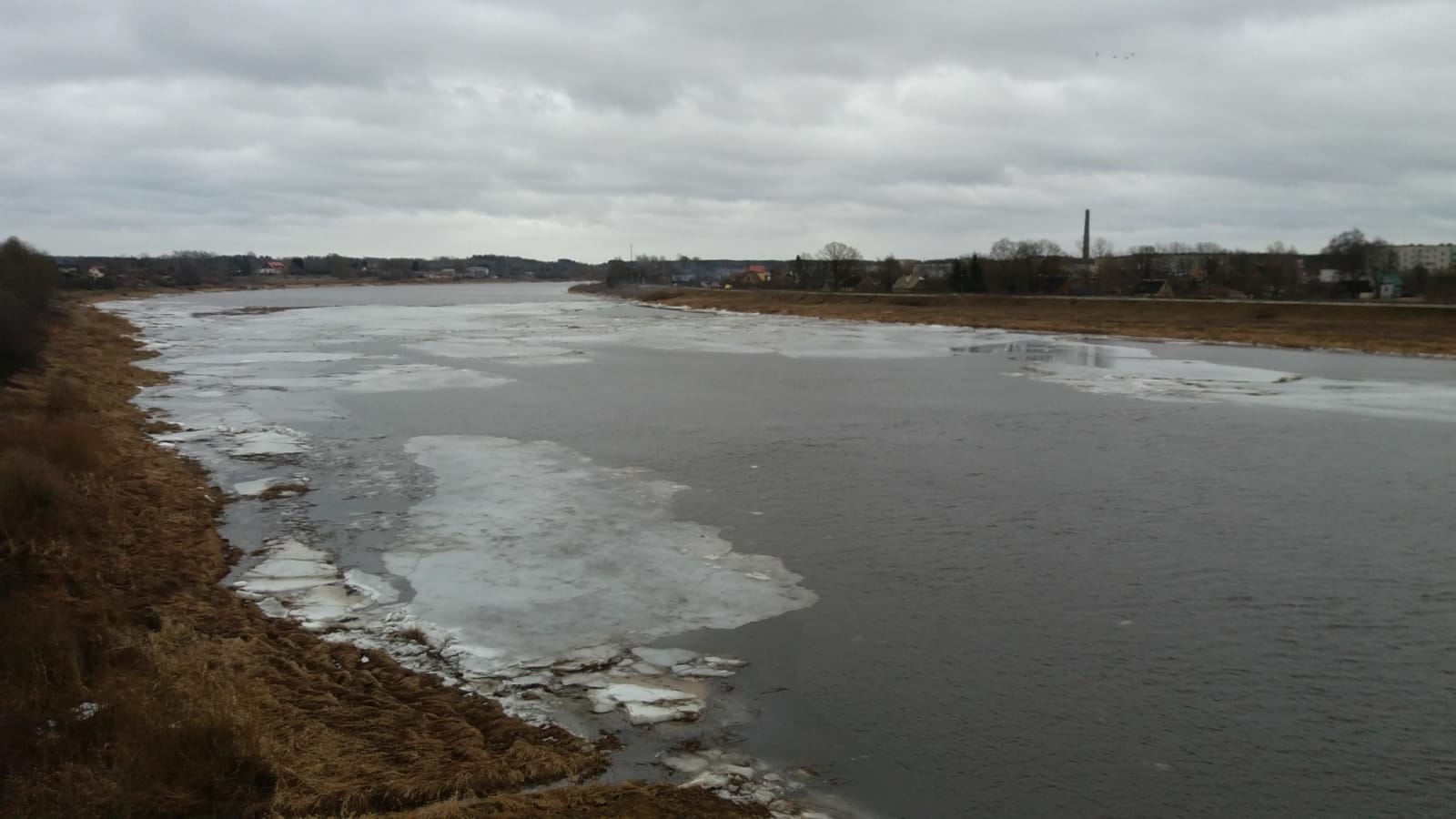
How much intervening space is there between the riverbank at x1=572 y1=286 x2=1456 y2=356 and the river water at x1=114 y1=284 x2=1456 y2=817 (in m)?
15.6

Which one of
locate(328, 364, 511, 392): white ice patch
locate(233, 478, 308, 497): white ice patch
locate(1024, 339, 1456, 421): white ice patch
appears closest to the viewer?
locate(233, 478, 308, 497): white ice patch

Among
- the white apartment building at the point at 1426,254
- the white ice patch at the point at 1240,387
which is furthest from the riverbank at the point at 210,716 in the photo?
the white apartment building at the point at 1426,254

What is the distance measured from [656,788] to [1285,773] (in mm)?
3112

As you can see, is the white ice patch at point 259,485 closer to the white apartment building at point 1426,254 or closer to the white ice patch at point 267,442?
the white ice patch at point 267,442

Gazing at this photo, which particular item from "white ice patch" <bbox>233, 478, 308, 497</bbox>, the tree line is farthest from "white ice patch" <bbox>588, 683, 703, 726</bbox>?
the tree line

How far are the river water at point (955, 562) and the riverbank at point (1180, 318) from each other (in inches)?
613

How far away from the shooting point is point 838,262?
3366 inches

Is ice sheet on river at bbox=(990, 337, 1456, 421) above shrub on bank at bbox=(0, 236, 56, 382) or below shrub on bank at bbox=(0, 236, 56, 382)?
below

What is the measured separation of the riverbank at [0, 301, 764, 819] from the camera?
14.5ft

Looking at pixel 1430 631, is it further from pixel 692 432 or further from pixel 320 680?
pixel 692 432

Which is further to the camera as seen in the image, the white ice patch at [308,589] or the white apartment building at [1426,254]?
the white apartment building at [1426,254]

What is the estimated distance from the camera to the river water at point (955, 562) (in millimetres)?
5191

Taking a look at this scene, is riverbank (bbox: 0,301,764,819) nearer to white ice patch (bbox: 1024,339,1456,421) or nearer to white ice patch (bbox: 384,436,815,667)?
white ice patch (bbox: 384,436,815,667)

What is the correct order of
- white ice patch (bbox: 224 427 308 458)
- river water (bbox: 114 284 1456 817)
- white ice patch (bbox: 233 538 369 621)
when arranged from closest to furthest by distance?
river water (bbox: 114 284 1456 817) → white ice patch (bbox: 233 538 369 621) → white ice patch (bbox: 224 427 308 458)
